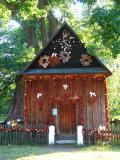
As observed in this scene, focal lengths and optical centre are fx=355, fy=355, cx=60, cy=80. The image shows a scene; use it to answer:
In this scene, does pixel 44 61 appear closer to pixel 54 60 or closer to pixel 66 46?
pixel 54 60

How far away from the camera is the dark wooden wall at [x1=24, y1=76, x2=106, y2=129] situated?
20812mm

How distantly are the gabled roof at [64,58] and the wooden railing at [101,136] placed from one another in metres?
3.53

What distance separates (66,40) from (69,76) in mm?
2412

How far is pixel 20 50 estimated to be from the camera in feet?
88.6

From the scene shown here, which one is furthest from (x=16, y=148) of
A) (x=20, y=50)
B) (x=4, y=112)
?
(x=4, y=112)

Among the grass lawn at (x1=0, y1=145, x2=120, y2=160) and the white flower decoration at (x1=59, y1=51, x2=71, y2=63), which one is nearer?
the grass lawn at (x1=0, y1=145, x2=120, y2=160)

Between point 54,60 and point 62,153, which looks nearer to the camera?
point 62,153

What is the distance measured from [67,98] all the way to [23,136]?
11.2 ft

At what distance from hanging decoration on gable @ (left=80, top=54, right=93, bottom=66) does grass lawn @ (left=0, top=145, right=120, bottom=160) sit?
5.03 meters

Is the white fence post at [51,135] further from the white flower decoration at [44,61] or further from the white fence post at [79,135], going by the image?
the white flower decoration at [44,61]

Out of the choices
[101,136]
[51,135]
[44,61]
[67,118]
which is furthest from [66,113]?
[44,61]

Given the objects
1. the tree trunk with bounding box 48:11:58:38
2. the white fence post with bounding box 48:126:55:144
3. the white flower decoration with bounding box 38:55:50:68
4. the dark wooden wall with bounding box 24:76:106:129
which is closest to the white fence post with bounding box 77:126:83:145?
the dark wooden wall with bounding box 24:76:106:129

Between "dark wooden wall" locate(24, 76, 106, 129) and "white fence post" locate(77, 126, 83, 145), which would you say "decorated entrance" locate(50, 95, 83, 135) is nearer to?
"dark wooden wall" locate(24, 76, 106, 129)

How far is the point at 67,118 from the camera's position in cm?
2150
